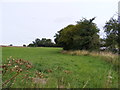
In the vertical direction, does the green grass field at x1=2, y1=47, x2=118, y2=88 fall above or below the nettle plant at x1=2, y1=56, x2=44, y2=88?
below

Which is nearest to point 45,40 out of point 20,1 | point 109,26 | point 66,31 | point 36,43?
point 36,43

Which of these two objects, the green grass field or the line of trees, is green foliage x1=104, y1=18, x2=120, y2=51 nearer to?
the line of trees

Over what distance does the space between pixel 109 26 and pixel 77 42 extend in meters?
4.92

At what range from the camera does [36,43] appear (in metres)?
63.7

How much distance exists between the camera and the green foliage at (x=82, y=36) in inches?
647

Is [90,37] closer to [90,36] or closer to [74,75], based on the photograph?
[90,36]

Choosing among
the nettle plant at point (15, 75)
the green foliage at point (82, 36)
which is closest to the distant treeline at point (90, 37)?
the green foliage at point (82, 36)

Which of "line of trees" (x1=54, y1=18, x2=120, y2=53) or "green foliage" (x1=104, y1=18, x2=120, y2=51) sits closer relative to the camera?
"green foliage" (x1=104, y1=18, x2=120, y2=51)

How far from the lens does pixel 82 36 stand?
17359mm

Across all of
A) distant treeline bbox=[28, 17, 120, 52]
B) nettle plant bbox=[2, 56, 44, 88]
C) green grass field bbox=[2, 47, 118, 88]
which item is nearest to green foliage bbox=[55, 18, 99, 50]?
distant treeline bbox=[28, 17, 120, 52]

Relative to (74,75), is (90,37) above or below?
above

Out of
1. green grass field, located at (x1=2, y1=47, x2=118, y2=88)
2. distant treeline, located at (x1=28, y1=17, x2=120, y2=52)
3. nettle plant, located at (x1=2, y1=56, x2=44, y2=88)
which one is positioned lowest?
green grass field, located at (x1=2, y1=47, x2=118, y2=88)

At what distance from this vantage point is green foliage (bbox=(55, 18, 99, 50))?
16422 millimetres

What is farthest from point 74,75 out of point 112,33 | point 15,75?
point 112,33
